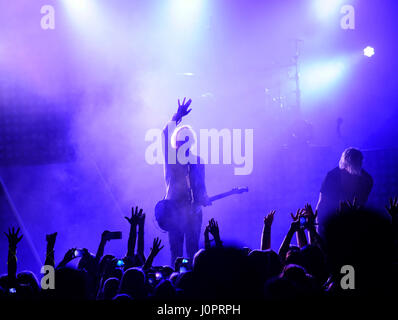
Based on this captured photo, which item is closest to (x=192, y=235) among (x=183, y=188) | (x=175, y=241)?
(x=175, y=241)

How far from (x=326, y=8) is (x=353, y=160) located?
6.59m

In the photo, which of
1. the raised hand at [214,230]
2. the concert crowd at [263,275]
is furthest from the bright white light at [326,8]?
the raised hand at [214,230]

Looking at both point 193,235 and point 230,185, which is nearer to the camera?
point 193,235

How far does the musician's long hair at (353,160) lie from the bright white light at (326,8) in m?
6.27

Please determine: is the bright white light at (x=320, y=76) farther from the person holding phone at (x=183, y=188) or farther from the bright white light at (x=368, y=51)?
the person holding phone at (x=183, y=188)

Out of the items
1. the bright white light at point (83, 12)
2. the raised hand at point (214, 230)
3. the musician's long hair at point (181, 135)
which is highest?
the bright white light at point (83, 12)

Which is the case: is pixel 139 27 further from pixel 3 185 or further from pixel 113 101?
pixel 3 185

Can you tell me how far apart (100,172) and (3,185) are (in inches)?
59.5

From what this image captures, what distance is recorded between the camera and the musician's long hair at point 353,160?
4312 millimetres

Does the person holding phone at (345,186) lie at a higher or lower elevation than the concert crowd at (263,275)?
higher

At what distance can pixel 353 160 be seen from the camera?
14.2 ft

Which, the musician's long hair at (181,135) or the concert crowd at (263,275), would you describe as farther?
the musician's long hair at (181,135)
